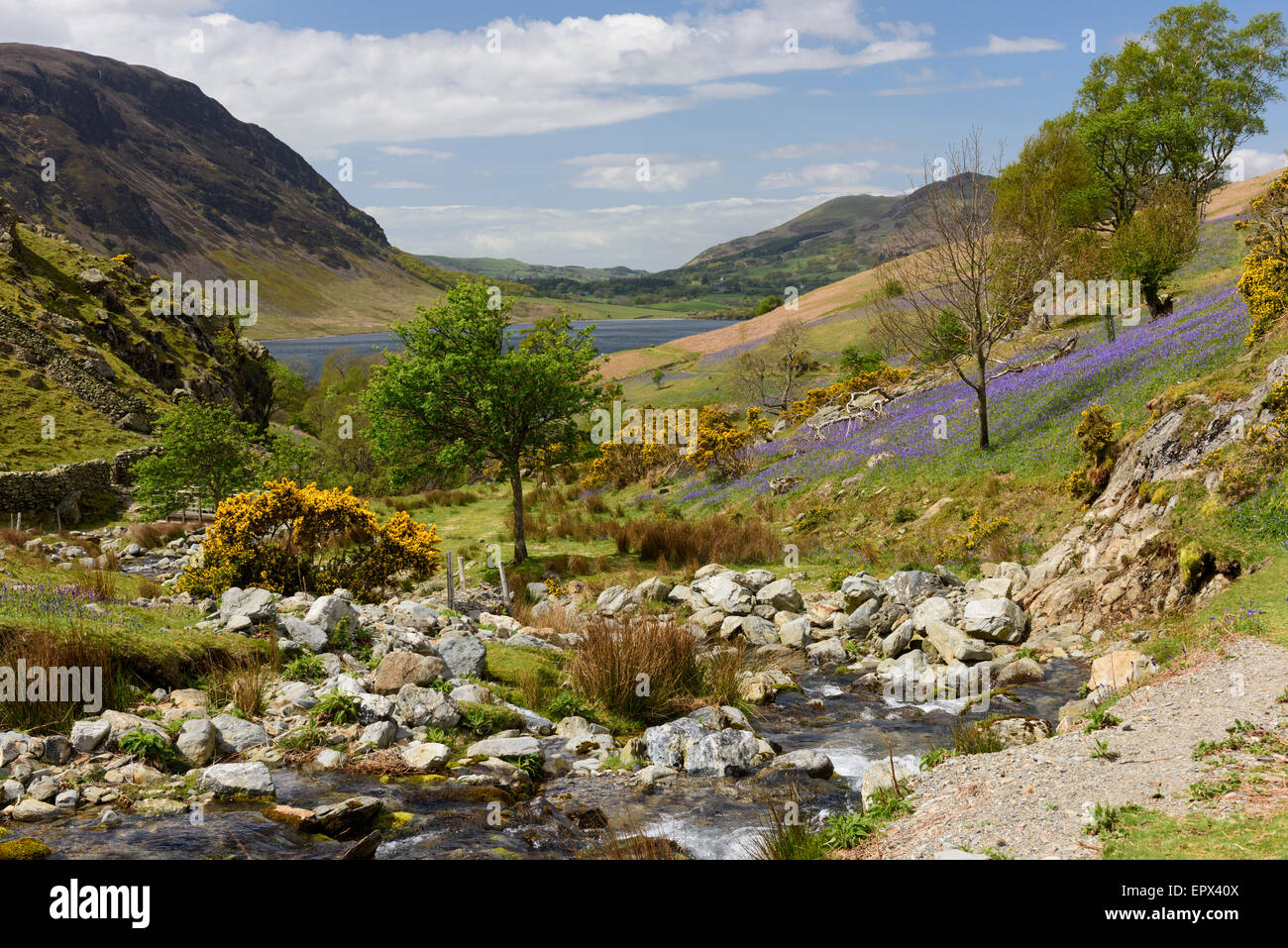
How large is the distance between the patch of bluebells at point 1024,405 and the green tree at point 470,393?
9.48m

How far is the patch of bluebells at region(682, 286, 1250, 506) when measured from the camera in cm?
2256

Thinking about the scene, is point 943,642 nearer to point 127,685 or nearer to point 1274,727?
point 1274,727

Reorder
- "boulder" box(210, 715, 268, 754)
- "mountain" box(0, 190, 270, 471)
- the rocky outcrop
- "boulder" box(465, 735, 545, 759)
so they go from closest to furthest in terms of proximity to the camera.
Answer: "boulder" box(210, 715, 268, 754) → "boulder" box(465, 735, 545, 759) → the rocky outcrop → "mountain" box(0, 190, 270, 471)

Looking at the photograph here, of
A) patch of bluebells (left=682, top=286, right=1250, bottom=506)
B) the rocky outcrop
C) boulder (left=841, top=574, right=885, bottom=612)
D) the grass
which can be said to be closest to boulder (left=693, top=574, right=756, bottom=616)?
boulder (left=841, top=574, right=885, bottom=612)

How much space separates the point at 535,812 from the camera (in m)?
8.92

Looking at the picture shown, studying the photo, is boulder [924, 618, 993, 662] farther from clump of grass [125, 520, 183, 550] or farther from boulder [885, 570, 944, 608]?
clump of grass [125, 520, 183, 550]


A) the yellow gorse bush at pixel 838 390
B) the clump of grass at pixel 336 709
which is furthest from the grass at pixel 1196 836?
the yellow gorse bush at pixel 838 390

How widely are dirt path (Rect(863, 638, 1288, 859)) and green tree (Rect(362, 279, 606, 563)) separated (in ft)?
61.1

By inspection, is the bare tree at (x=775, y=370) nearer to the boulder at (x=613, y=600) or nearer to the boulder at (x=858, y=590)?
the boulder at (x=613, y=600)

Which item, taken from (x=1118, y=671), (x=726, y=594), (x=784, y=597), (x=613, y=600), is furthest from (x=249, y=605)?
(x=1118, y=671)

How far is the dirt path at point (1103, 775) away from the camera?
6.79 meters

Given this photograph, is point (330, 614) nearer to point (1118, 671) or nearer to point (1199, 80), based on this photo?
point (1118, 671)
